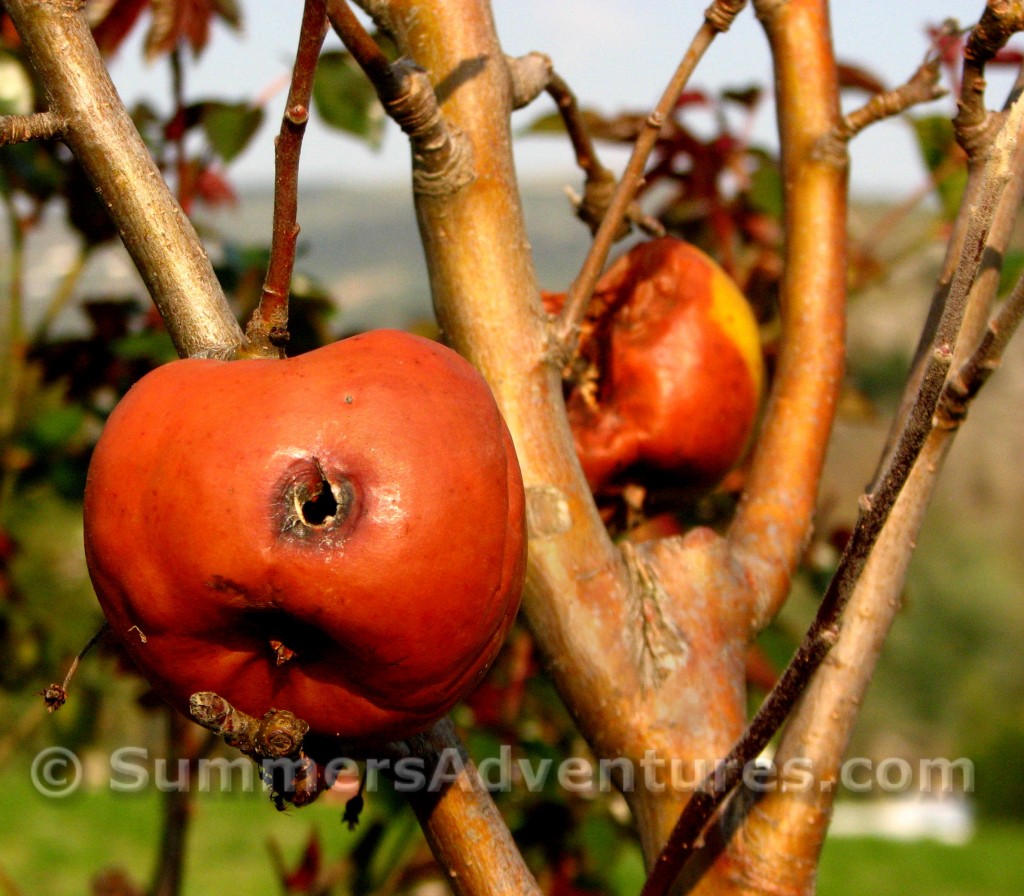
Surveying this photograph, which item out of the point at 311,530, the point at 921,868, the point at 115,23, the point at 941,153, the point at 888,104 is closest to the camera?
the point at 311,530

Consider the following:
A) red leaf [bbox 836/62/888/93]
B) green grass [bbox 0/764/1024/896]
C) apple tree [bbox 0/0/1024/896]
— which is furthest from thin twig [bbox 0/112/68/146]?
green grass [bbox 0/764/1024/896]

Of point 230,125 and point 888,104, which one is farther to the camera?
point 230,125

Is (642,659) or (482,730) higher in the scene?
(482,730)

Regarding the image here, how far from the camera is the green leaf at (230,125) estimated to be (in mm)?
1472

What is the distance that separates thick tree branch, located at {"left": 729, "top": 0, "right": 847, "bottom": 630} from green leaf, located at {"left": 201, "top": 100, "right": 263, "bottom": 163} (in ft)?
2.46

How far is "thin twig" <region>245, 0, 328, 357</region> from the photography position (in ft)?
1.68

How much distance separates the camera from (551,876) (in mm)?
1482

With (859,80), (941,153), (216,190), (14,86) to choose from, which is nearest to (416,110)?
(14,86)

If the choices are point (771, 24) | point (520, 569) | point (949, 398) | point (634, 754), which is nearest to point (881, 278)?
point (771, 24)

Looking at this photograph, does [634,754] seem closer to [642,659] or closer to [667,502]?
[642,659]

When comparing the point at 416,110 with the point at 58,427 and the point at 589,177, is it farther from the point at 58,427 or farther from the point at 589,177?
the point at 58,427

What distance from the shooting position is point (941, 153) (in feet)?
5.67

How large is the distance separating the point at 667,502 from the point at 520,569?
450mm

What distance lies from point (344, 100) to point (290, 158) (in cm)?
104
